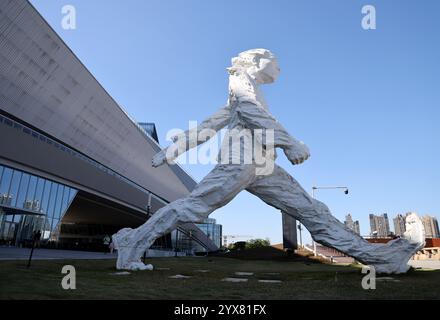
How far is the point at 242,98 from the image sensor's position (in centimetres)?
616

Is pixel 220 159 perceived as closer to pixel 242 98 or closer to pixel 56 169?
pixel 242 98

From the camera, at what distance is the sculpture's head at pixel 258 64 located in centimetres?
671

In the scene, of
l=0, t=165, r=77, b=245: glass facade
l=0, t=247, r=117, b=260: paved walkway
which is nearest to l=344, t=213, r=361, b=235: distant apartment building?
l=0, t=247, r=117, b=260: paved walkway

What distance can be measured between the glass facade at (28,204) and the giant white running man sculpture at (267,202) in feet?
49.8

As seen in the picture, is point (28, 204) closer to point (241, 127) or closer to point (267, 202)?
point (241, 127)

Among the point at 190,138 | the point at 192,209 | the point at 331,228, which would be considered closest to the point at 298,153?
the point at 331,228

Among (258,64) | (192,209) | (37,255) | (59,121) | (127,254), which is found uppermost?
(59,121)

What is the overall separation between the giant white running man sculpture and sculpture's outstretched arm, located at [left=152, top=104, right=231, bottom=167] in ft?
1.46

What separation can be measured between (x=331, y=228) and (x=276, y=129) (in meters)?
1.91

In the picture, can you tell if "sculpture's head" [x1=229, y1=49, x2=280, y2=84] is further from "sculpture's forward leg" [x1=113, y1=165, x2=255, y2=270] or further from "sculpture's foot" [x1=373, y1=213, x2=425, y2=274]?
"sculpture's foot" [x1=373, y1=213, x2=425, y2=274]

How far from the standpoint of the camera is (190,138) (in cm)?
657

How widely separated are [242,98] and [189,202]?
2.12 metres

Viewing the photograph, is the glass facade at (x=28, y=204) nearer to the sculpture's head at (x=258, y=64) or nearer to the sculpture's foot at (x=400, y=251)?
the sculpture's head at (x=258, y=64)
